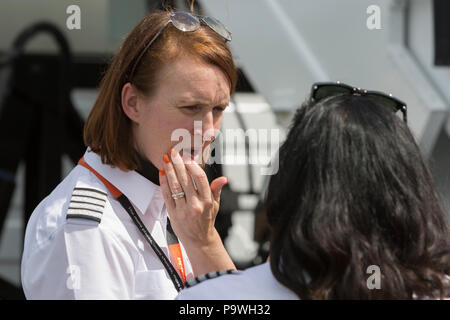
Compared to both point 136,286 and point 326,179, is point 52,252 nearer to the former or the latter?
point 136,286

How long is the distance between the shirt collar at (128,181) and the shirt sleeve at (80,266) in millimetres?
122

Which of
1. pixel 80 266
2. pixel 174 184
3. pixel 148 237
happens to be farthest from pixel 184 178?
pixel 80 266

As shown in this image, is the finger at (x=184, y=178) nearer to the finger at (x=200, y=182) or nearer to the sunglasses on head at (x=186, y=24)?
the finger at (x=200, y=182)

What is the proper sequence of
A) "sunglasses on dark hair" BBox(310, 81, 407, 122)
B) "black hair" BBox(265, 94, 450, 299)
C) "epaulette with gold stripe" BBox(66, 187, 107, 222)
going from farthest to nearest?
"epaulette with gold stripe" BBox(66, 187, 107, 222)
"sunglasses on dark hair" BBox(310, 81, 407, 122)
"black hair" BBox(265, 94, 450, 299)

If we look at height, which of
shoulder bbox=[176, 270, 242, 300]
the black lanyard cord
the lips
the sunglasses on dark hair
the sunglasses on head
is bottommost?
the black lanyard cord

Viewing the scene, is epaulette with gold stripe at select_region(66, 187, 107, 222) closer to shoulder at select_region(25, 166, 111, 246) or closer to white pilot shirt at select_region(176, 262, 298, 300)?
shoulder at select_region(25, 166, 111, 246)

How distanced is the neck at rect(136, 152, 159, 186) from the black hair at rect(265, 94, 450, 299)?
1.36 ft

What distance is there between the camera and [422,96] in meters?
2.21

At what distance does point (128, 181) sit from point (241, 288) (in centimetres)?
43

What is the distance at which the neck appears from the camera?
1374 millimetres

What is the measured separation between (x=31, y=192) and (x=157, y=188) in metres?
2.29

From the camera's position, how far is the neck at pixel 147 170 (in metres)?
1.37

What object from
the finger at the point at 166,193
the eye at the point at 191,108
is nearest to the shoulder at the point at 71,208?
the finger at the point at 166,193

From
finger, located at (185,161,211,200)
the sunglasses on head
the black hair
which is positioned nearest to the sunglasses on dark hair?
the black hair
